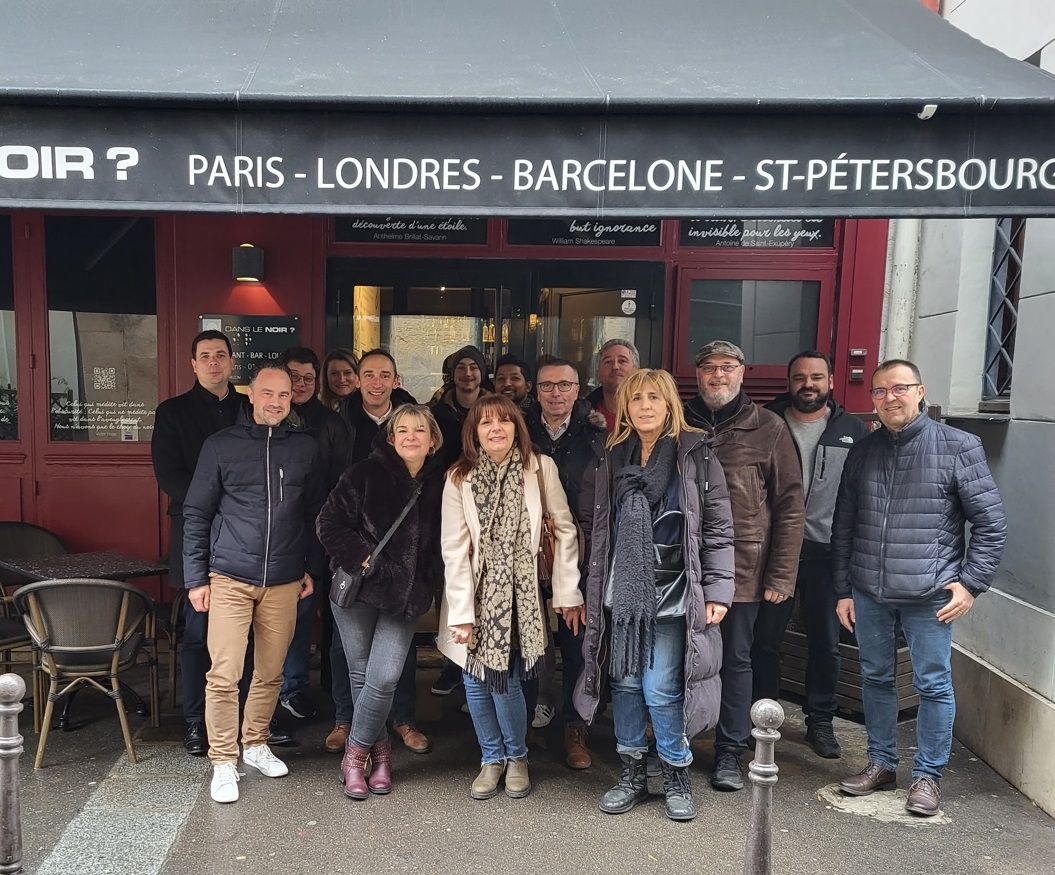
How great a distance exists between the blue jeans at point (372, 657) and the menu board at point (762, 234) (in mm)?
3650

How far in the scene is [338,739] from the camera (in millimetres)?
4262

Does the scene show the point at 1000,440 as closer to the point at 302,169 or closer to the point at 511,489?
the point at 511,489

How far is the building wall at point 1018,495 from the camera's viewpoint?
13.3 feet

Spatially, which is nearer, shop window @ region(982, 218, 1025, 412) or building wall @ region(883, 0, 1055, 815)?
building wall @ region(883, 0, 1055, 815)

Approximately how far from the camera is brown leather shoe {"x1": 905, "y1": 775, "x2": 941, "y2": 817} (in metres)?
3.74

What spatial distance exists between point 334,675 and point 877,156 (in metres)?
3.58

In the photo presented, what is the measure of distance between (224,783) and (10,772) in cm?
123

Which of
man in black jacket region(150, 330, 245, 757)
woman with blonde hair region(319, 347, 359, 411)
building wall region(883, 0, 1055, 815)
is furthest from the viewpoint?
woman with blonde hair region(319, 347, 359, 411)

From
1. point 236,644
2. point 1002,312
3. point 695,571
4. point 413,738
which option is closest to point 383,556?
point 236,644

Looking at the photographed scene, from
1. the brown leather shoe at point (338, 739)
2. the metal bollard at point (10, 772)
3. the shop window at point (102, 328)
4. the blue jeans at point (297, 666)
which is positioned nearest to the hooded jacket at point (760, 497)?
the brown leather shoe at point (338, 739)

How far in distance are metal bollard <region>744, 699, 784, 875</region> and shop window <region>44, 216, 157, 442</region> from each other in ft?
15.9

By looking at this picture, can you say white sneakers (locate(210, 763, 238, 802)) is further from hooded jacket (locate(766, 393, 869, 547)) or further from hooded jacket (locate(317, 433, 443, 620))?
hooded jacket (locate(766, 393, 869, 547))

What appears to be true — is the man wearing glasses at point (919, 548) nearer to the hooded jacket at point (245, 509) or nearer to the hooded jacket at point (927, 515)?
the hooded jacket at point (927, 515)

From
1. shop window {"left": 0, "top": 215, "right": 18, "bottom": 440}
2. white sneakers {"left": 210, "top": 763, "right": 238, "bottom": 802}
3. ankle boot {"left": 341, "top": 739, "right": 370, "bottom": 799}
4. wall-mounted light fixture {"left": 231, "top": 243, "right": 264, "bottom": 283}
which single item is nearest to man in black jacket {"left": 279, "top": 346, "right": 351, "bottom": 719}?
white sneakers {"left": 210, "top": 763, "right": 238, "bottom": 802}
